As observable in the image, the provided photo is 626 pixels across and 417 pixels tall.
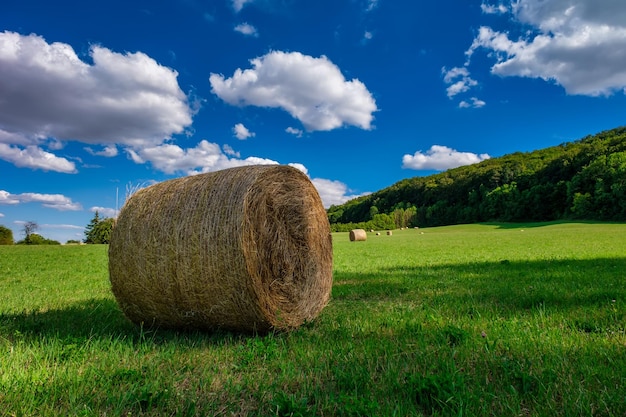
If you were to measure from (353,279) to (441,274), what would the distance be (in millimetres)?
2361

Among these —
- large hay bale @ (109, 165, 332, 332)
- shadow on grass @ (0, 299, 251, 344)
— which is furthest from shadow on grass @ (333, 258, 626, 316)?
shadow on grass @ (0, 299, 251, 344)

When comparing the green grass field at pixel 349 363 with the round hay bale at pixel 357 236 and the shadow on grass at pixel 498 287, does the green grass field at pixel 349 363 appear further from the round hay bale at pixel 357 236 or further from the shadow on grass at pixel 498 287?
the round hay bale at pixel 357 236

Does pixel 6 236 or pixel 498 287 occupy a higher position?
pixel 6 236

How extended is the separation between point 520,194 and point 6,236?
9228 cm

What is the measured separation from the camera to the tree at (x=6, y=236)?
49397 mm

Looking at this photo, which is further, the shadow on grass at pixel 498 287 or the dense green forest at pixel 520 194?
the dense green forest at pixel 520 194

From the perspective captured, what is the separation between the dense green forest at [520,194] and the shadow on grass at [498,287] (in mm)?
69628

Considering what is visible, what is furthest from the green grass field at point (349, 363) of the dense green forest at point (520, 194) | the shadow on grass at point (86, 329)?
the dense green forest at point (520, 194)

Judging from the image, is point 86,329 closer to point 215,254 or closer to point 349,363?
point 215,254

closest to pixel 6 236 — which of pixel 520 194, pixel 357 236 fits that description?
pixel 357 236

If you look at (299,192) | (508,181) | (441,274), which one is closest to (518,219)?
(508,181)

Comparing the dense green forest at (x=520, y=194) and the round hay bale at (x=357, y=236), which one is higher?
the dense green forest at (x=520, y=194)

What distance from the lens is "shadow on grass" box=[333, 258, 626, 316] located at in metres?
6.41

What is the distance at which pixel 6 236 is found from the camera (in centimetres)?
5100
